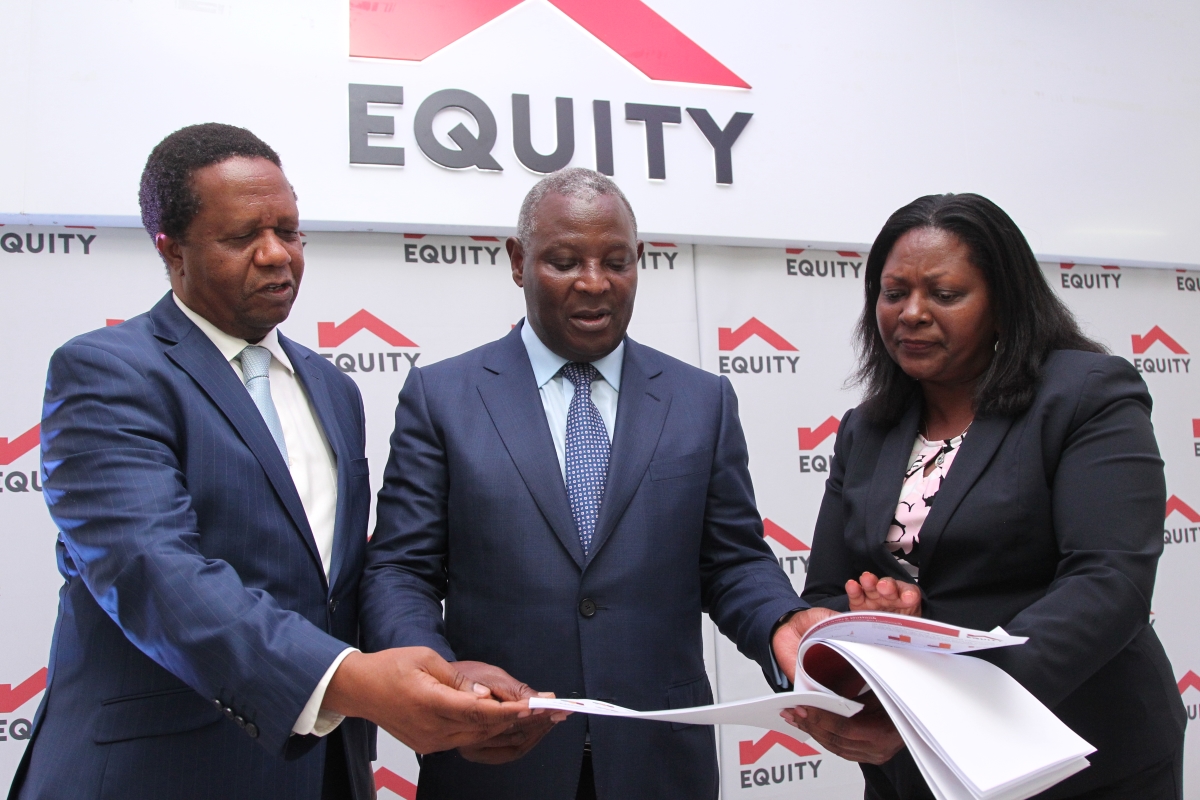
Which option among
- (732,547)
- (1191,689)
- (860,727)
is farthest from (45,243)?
(1191,689)

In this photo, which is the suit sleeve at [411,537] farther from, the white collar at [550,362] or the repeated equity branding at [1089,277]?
the repeated equity branding at [1089,277]

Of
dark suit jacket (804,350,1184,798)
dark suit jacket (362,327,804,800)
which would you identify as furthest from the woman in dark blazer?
dark suit jacket (362,327,804,800)

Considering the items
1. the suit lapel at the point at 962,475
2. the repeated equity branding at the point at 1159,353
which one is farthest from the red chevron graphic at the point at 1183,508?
the suit lapel at the point at 962,475

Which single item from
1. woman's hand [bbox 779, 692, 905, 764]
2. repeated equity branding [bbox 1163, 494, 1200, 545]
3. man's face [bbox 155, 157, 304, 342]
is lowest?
repeated equity branding [bbox 1163, 494, 1200, 545]

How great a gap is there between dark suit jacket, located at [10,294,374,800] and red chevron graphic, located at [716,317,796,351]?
81.9 inches

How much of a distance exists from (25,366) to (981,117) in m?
3.66

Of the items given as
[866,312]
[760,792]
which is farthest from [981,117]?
[760,792]

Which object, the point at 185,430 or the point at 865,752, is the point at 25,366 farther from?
the point at 865,752

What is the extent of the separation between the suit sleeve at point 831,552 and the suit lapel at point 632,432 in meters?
0.42

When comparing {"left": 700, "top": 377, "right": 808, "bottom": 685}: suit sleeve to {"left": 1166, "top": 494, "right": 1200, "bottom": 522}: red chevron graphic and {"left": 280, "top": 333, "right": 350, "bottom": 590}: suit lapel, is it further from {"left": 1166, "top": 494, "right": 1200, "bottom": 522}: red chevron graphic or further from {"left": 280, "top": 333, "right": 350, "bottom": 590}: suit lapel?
{"left": 1166, "top": 494, "right": 1200, "bottom": 522}: red chevron graphic

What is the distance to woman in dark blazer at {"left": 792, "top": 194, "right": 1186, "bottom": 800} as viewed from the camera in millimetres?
1365

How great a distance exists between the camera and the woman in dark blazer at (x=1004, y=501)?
1.37 meters

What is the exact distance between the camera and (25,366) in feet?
8.56

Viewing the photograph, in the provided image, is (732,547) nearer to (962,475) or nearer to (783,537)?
(962,475)
